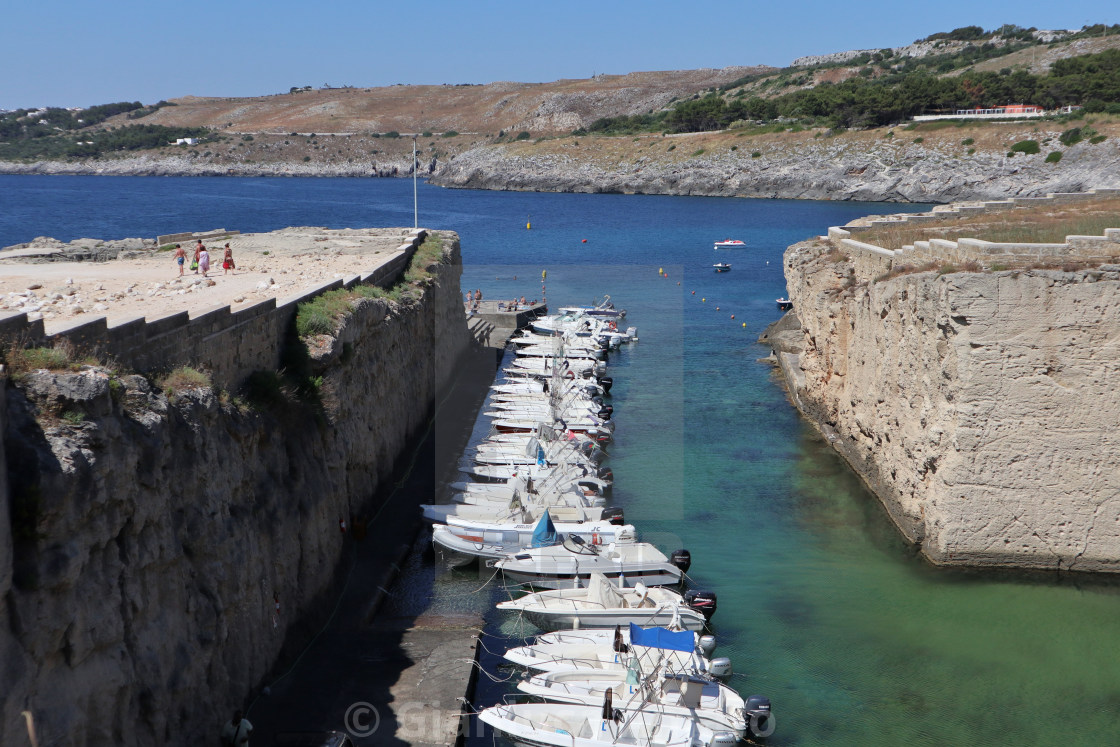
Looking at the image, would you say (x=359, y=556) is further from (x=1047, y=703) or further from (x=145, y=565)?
(x=1047, y=703)

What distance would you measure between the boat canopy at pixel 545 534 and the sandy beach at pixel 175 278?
6291 mm

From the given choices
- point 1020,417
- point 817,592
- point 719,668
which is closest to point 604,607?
point 719,668

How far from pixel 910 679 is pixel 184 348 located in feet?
37.3

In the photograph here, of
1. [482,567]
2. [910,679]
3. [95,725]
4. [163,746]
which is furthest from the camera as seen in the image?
[482,567]

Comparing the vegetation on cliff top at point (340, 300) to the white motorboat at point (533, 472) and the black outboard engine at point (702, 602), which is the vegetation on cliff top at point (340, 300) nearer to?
the white motorboat at point (533, 472)

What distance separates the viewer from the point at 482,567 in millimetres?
19047

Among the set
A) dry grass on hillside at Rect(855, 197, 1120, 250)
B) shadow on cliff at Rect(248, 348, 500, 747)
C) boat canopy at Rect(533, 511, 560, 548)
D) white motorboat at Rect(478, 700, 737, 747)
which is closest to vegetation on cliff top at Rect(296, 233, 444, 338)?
shadow on cliff at Rect(248, 348, 500, 747)

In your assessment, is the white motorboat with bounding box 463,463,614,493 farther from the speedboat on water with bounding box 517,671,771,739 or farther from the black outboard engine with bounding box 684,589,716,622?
the speedboat on water with bounding box 517,671,771,739

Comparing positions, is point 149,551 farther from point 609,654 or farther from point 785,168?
point 785,168

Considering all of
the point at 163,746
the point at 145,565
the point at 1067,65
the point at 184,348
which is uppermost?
the point at 1067,65

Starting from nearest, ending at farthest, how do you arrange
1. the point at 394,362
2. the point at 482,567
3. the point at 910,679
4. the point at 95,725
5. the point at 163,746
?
the point at 95,725, the point at 163,746, the point at 910,679, the point at 482,567, the point at 394,362

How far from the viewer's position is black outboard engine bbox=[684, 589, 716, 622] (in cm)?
1645

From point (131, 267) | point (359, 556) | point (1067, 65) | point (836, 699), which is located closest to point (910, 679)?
point (836, 699)

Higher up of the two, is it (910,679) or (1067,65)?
(1067,65)
